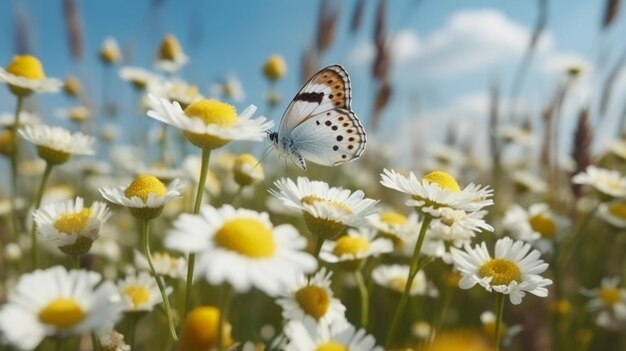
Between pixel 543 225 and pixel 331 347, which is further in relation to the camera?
pixel 543 225

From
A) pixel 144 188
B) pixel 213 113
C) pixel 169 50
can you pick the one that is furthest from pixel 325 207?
pixel 169 50

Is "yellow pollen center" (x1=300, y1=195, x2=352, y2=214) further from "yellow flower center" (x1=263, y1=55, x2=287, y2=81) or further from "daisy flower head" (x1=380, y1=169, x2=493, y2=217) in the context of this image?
"yellow flower center" (x1=263, y1=55, x2=287, y2=81)

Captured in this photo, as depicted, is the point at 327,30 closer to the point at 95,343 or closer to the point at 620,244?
the point at 620,244

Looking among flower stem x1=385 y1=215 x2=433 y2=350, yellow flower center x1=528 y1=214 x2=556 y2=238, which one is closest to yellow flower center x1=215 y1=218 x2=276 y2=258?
flower stem x1=385 y1=215 x2=433 y2=350

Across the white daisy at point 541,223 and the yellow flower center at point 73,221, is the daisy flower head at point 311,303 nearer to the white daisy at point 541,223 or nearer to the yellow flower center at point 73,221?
the yellow flower center at point 73,221

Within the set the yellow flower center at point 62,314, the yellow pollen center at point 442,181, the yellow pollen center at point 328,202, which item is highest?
the yellow pollen center at point 442,181

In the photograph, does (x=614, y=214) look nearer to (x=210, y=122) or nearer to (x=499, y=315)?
(x=499, y=315)

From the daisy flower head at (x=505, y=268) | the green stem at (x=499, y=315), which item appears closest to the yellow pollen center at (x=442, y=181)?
the daisy flower head at (x=505, y=268)
